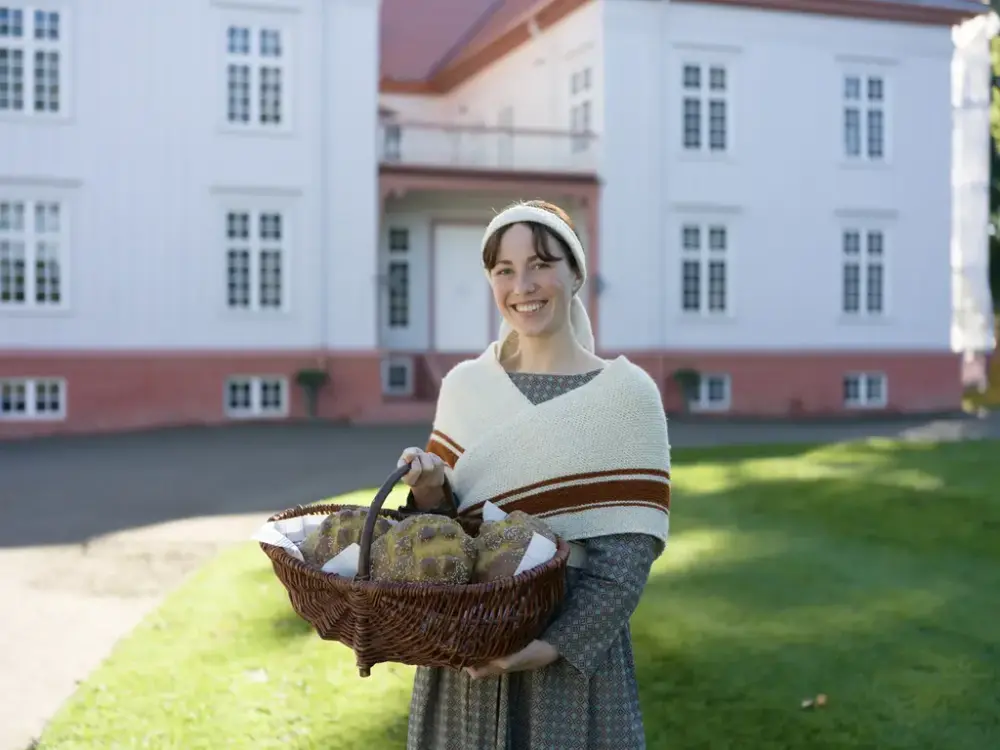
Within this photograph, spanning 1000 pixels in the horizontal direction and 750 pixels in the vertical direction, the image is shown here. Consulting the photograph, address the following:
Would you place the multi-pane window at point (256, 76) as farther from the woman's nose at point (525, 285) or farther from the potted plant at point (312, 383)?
the woman's nose at point (525, 285)

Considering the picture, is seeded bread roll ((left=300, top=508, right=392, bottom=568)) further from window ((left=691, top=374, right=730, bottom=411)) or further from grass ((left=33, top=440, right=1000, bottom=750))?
window ((left=691, top=374, right=730, bottom=411))

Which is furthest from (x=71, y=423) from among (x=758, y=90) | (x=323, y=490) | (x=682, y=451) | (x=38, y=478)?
(x=758, y=90)

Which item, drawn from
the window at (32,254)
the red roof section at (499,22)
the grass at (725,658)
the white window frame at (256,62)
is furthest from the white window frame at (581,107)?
the grass at (725,658)

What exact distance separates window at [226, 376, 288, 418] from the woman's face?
1627cm

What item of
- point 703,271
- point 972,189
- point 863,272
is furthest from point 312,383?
point 972,189

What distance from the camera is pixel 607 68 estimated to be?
64.4ft

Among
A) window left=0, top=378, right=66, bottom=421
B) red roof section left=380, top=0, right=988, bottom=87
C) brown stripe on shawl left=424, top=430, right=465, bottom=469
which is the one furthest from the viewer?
red roof section left=380, top=0, right=988, bottom=87

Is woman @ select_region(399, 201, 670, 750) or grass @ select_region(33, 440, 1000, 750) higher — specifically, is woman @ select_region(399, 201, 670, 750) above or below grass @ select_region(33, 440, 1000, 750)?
above

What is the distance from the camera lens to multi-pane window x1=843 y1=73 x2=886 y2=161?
2139 cm

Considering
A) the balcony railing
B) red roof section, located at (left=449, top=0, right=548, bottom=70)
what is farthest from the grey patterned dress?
red roof section, located at (left=449, top=0, right=548, bottom=70)

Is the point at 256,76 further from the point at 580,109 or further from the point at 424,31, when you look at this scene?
the point at 424,31

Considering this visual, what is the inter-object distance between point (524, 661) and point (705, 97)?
63.5 ft

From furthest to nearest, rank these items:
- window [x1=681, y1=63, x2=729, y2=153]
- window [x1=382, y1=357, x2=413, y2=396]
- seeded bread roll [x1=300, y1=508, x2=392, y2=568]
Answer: window [x1=382, y1=357, x2=413, y2=396] → window [x1=681, y1=63, x2=729, y2=153] → seeded bread roll [x1=300, y1=508, x2=392, y2=568]

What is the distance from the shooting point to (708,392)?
20.6 meters
